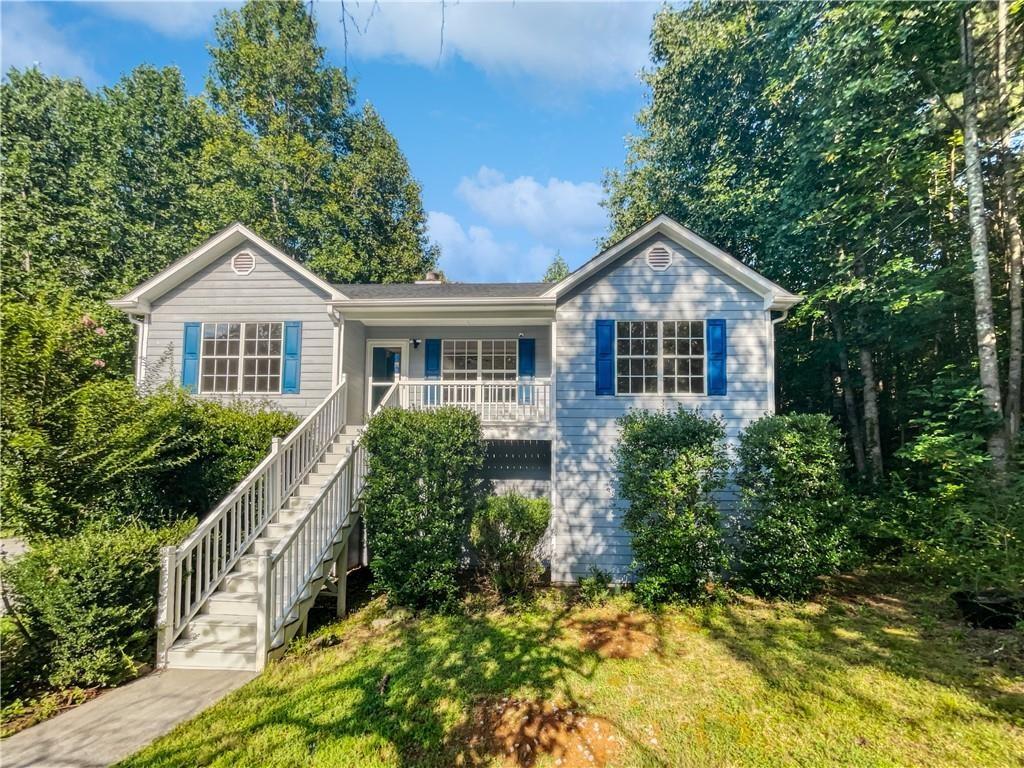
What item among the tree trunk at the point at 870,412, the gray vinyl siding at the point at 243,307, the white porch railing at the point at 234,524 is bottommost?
the white porch railing at the point at 234,524

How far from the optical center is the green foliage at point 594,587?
22.4 ft

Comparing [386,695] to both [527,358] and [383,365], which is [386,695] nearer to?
[527,358]

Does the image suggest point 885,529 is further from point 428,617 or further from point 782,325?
point 428,617

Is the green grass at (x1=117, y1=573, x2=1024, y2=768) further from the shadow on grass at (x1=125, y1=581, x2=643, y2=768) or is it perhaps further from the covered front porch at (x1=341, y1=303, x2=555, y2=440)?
the covered front porch at (x1=341, y1=303, x2=555, y2=440)

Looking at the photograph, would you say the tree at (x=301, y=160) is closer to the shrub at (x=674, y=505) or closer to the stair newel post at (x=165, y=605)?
the stair newel post at (x=165, y=605)

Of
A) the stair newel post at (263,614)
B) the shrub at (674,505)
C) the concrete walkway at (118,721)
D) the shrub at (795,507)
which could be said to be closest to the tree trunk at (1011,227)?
the shrub at (795,507)

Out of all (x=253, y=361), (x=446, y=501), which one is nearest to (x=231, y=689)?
(x=446, y=501)

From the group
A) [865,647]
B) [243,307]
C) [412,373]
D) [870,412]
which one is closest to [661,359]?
[865,647]

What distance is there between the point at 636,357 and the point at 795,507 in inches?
135

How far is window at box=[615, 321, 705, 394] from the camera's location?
787cm

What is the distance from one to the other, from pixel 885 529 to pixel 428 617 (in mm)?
8540

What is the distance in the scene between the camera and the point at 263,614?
15.9 feet

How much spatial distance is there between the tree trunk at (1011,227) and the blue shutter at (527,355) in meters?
8.34

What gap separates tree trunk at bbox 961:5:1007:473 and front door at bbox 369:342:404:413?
35.9ft
